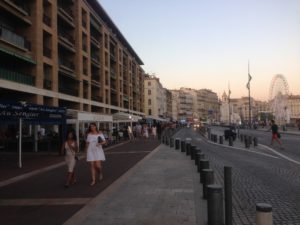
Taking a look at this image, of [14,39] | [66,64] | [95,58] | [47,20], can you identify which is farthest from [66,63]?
[14,39]

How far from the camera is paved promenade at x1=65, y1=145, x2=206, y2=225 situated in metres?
6.91

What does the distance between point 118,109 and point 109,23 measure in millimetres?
14509

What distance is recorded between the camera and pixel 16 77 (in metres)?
29.5

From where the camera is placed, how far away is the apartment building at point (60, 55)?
30.0 m

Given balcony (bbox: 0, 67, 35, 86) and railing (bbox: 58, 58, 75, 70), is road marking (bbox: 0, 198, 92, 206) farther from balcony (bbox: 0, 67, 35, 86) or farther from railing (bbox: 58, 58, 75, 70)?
railing (bbox: 58, 58, 75, 70)

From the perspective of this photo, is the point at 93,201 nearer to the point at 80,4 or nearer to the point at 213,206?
the point at 213,206

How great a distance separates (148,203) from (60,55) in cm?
3642

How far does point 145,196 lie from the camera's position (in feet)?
29.8

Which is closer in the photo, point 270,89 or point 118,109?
point 118,109

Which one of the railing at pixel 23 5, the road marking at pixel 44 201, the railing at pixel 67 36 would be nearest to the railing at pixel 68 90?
the railing at pixel 67 36

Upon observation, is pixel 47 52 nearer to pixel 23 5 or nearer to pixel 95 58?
pixel 23 5

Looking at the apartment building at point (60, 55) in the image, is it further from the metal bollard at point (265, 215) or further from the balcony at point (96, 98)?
the metal bollard at point (265, 215)

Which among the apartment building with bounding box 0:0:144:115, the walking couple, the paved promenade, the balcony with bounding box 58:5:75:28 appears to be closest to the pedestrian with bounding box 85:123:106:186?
the walking couple

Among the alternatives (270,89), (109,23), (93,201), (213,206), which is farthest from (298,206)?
(270,89)
